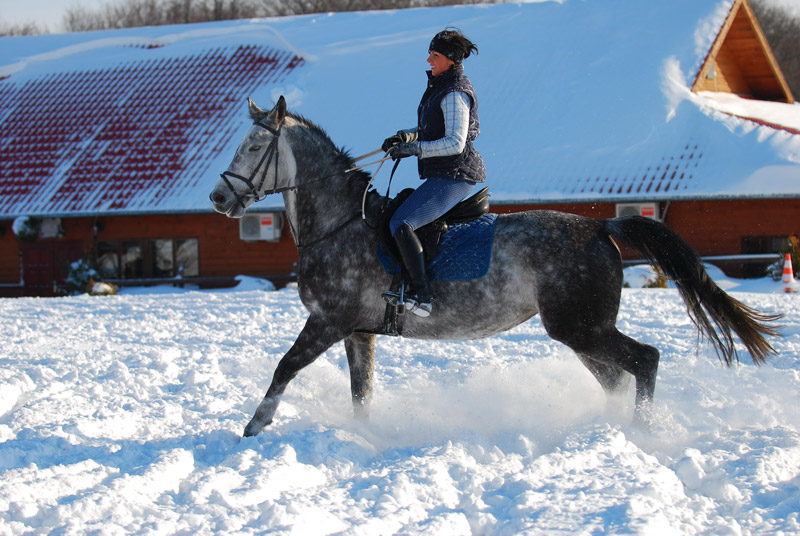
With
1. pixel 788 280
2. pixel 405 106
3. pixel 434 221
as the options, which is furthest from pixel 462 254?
pixel 405 106

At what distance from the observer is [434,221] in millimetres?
5441

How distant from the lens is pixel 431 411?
592cm

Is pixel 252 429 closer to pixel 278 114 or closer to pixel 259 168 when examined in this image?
pixel 259 168

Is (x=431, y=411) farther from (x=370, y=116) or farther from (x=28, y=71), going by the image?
(x=28, y=71)

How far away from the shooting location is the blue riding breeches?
5.30 meters

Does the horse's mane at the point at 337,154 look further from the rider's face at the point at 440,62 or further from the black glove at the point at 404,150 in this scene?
the rider's face at the point at 440,62

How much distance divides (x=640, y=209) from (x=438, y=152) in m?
13.5

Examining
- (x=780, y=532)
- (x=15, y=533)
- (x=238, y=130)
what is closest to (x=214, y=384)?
(x=15, y=533)

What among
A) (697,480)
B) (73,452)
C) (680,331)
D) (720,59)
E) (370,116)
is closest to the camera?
(697,480)

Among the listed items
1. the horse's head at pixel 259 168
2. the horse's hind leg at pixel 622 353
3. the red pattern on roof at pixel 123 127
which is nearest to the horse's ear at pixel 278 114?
the horse's head at pixel 259 168

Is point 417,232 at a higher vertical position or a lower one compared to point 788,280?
higher

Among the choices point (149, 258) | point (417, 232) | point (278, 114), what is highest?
point (278, 114)

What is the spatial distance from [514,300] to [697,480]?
1625 mm

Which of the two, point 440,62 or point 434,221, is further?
point 434,221
